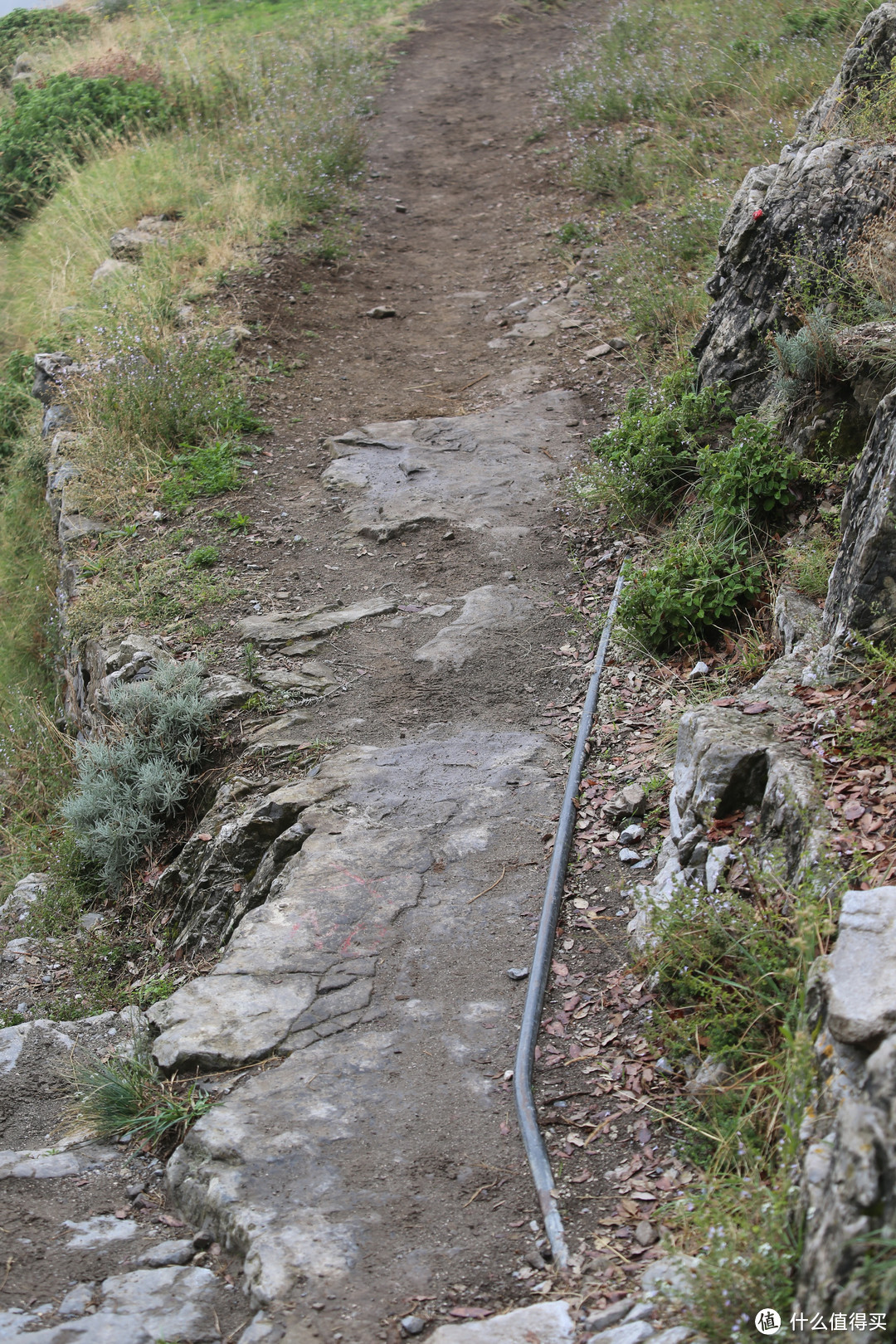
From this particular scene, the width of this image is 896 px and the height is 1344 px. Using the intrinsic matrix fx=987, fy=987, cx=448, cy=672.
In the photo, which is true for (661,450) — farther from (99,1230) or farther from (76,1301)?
(76,1301)

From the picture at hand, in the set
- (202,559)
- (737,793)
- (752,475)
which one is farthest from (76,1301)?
(202,559)

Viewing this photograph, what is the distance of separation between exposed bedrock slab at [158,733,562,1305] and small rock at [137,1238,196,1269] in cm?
9

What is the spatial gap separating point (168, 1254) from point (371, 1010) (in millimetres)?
865

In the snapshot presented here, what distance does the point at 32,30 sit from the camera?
15875 mm

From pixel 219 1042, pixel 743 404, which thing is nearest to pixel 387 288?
pixel 743 404

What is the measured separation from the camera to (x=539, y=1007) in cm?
299

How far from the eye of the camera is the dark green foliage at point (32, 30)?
15328 mm

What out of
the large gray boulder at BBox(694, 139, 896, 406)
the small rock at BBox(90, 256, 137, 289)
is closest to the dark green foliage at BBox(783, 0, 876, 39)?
the large gray boulder at BBox(694, 139, 896, 406)

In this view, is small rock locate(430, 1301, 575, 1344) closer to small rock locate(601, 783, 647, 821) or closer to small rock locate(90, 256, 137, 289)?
small rock locate(601, 783, 647, 821)

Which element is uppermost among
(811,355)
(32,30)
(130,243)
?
(32,30)

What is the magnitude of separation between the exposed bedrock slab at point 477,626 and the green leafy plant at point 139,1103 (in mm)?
2284

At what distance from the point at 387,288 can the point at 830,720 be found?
717cm

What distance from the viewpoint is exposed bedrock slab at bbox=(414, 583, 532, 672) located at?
484 cm

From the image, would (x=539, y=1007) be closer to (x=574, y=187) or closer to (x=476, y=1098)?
(x=476, y=1098)
